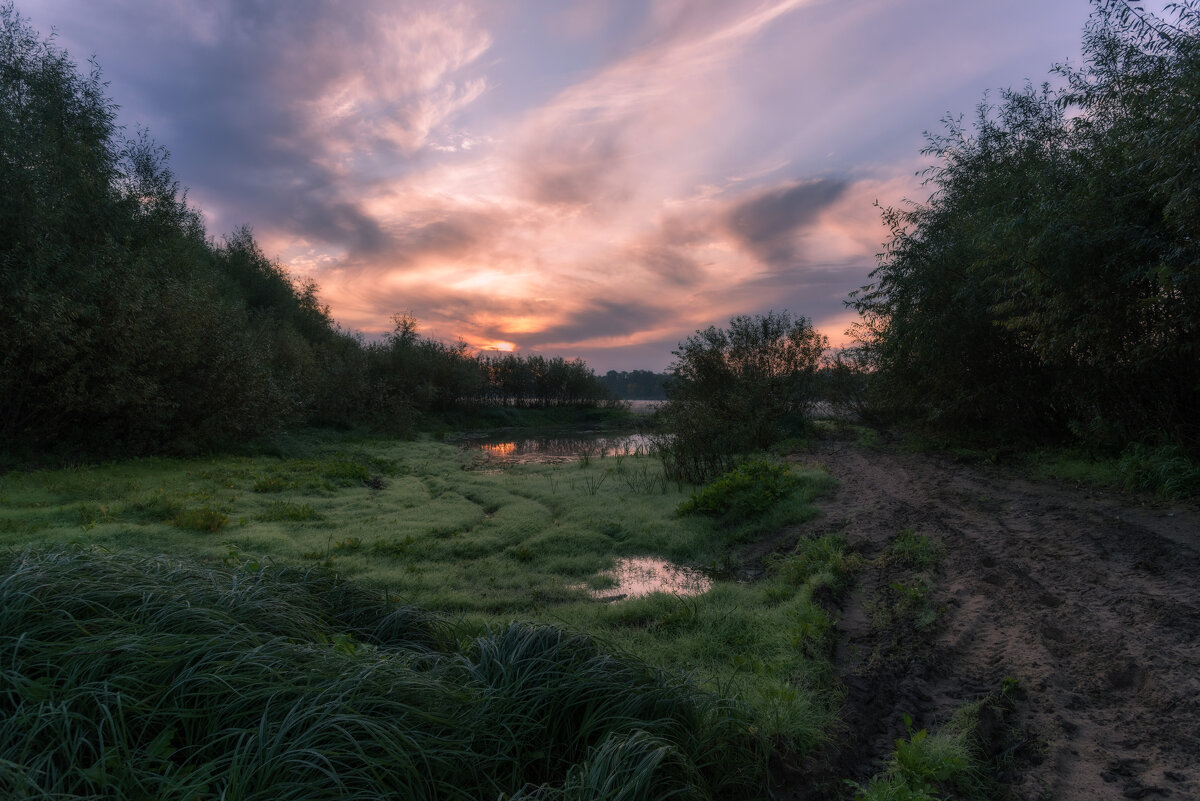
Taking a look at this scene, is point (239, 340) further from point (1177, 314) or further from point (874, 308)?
point (1177, 314)

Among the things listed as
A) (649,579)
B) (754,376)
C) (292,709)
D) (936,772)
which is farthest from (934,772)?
(754,376)

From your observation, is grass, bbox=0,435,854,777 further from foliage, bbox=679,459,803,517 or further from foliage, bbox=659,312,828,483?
foliage, bbox=659,312,828,483

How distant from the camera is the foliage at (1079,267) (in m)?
6.92

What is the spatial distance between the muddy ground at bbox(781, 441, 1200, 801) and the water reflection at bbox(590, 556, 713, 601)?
5.93ft

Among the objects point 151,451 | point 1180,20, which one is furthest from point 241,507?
Result: point 1180,20

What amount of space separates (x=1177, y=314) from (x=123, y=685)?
1136 cm

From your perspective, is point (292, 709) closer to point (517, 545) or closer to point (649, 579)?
point (649, 579)

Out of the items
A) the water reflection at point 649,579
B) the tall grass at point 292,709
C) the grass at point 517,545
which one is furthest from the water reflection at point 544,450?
the tall grass at point 292,709

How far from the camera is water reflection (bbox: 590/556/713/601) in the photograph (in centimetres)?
629

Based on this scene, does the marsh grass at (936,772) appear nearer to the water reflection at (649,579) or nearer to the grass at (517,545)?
the grass at (517,545)

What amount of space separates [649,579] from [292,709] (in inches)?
202

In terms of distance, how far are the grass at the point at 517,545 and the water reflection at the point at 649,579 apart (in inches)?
10.3

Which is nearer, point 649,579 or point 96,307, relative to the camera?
point 649,579

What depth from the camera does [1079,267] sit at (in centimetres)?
816
